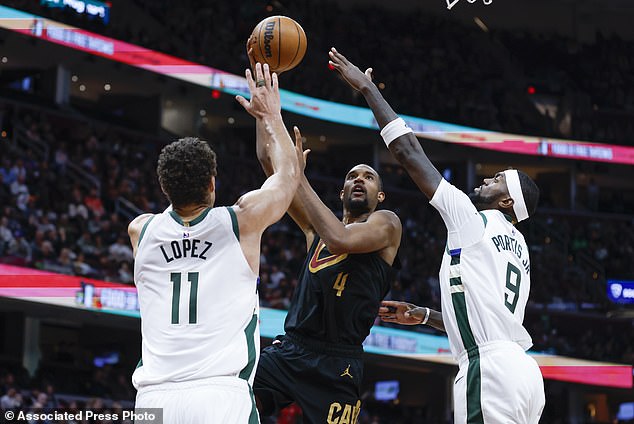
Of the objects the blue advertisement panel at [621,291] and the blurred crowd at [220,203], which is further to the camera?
the blue advertisement panel at [621,291]

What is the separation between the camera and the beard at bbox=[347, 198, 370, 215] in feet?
20.8

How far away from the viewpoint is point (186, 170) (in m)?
4.38

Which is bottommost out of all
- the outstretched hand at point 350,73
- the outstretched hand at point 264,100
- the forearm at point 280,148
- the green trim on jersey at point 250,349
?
the green trim on jersey at point 250,349

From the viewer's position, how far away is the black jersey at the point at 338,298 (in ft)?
19.7

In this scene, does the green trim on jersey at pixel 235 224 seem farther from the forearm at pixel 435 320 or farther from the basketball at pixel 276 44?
the forearm at pixel 435 320

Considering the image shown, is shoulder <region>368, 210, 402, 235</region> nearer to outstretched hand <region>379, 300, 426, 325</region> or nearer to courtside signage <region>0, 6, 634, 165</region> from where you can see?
outstretched hand <region>379, 300, 426, 325</region>

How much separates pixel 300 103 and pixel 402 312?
22.4 metres

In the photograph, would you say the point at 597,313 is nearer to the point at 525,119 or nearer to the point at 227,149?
the point at 525,119

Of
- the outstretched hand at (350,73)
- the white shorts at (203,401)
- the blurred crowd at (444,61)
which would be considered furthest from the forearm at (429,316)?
the blurred crowd at (444,61)

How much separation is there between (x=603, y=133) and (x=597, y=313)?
873 cm

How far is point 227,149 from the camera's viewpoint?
2839 cm

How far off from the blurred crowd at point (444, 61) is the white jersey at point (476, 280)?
72.2 ft

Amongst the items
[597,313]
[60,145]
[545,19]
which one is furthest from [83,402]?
[545,19]

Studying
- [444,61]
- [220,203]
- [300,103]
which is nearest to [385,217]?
[220,203]
